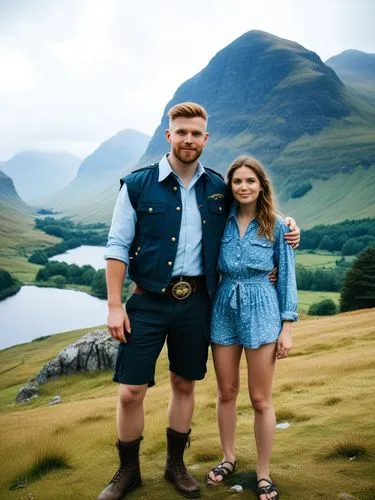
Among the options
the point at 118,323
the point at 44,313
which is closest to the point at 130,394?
the point at 118,323

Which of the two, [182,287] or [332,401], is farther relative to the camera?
[332,401]

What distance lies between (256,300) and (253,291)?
0.42ft

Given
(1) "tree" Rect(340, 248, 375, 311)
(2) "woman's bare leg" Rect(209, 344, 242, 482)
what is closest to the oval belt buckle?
(2) "woman's bare leg" Rect(209, 344, 242, 482)

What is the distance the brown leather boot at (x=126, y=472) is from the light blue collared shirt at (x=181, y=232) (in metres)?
2.48

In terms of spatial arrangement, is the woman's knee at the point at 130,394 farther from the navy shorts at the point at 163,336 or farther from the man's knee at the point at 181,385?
the man's knee at the point at 181,385

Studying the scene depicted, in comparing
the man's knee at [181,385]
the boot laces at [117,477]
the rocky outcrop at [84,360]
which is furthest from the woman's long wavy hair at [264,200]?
the rocky outcrop at [84,360]

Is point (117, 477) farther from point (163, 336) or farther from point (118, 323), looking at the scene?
point (118, 323)

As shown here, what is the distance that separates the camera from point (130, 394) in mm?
6027

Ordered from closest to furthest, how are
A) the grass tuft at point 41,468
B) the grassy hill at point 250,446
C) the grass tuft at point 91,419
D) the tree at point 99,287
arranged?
1. the grassy hill at point 250,446
2. the grass tuft at point 41,468
3. the grass tuft at point 91,419
4. the tree at point 99,287

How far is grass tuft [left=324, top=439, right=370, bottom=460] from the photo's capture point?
7.03 metres

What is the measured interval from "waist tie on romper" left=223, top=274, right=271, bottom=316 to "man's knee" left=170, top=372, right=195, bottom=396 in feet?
4.33

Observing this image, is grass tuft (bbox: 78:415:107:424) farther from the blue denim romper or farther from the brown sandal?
the blue denim romper

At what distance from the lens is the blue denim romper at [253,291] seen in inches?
238

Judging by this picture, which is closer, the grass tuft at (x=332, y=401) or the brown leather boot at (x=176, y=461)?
the brown leather boot at (x=176, y=461)
